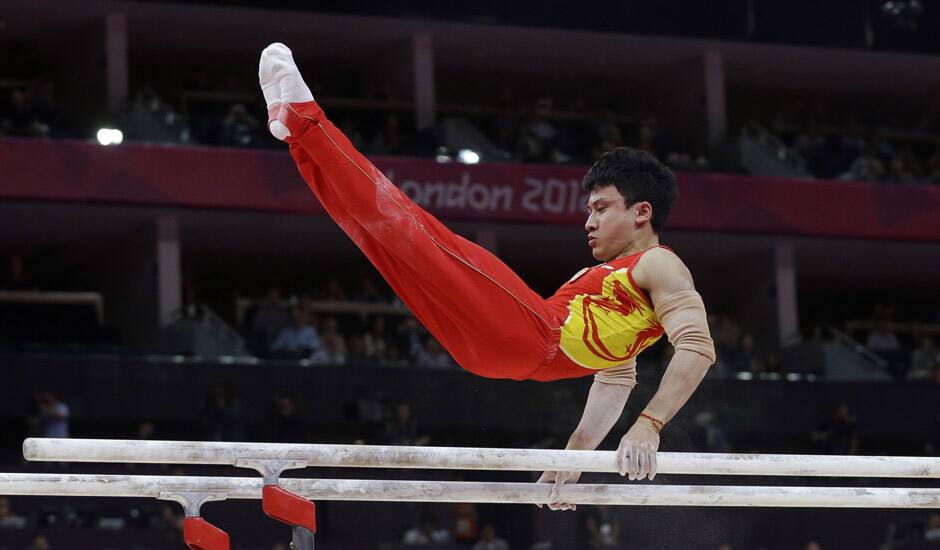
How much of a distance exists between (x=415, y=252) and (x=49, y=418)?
8167 millimetres

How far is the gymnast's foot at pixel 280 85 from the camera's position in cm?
444

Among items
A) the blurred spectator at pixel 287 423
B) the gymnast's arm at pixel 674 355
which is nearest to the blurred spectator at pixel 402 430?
the blurred spectator at pixel 287 423

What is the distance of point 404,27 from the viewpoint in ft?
57.2

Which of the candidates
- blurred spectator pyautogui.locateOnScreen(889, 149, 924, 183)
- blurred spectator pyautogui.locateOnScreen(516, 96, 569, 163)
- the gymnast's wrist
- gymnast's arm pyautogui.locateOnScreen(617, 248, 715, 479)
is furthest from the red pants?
blurred spectator pyautogui.locateOnScreen(889, 149, 924, 183)

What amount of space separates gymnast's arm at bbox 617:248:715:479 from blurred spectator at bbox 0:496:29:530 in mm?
7488

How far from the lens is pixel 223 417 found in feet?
40.2

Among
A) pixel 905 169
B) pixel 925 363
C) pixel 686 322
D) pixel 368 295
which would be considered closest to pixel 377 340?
pixel 368 295

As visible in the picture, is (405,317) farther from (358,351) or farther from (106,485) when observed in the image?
(106,485)

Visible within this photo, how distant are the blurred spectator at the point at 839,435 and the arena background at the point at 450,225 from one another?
1.9 inches

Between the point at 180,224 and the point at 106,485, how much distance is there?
12337 mm

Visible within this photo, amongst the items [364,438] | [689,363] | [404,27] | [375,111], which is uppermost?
[404,27]

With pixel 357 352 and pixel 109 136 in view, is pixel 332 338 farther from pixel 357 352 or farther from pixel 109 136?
pixel 109 136

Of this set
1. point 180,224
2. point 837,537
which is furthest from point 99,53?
point 837,537

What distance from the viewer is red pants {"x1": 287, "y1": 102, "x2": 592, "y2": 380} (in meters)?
4.48
